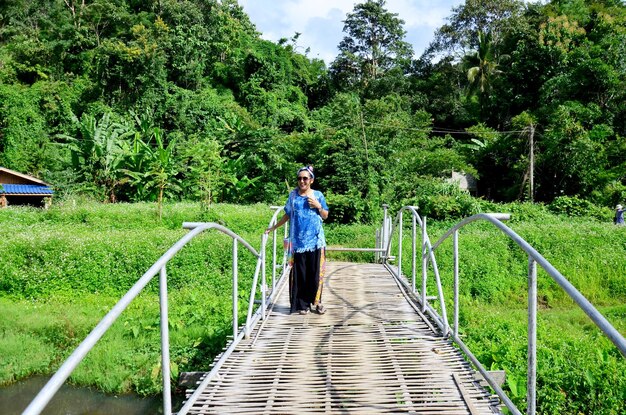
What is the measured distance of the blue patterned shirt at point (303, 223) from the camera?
4684 millimetres

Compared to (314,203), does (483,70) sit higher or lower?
higher

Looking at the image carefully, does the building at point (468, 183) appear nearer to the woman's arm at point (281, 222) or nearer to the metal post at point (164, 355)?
the woman's arm at point (281, 222)

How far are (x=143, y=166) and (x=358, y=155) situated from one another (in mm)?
9074

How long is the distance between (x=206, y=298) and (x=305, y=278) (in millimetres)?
5928

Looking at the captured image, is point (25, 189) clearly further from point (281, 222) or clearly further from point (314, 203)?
point (314, 203)

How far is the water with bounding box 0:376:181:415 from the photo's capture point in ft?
23.3

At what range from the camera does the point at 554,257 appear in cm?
1240

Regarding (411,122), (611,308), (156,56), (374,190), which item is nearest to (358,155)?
(374,190)

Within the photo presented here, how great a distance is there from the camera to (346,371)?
329cm

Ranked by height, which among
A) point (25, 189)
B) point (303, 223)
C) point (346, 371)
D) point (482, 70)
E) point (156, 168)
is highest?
point (482, 70)

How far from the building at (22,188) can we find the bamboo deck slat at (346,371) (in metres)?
20.2

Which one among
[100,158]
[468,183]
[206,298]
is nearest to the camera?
[206,298]

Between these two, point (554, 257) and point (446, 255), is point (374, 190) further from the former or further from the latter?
point (554, 257)

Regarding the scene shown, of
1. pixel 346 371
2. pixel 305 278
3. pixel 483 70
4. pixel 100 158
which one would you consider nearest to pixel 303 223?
pixel 305 278
